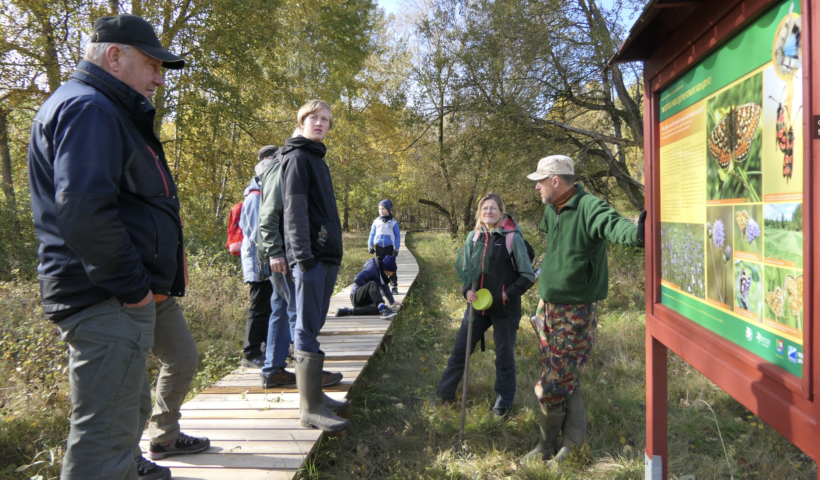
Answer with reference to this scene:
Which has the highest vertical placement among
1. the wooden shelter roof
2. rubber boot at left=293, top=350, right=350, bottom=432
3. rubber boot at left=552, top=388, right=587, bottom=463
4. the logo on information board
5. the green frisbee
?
the wooden shelter roof

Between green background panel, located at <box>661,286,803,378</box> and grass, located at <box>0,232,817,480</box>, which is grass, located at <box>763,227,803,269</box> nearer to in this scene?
green background panel, located at <box>661,286,803,378</box>

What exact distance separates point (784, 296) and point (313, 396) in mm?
2638

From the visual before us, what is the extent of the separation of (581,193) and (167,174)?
243 cm

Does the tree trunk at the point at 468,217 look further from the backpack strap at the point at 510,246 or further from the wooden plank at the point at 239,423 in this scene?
the wooden plank at the point at 239,423

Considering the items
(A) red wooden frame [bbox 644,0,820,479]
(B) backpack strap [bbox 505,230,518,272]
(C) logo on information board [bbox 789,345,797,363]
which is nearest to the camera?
(A) red wooden frame [bbox 644,0,820,479]

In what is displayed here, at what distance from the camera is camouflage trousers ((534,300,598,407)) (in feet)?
9.94

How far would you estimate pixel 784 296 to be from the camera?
132 cm

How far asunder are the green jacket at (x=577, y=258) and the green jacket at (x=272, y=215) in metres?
1.86

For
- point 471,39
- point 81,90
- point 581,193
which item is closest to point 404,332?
point 581,193

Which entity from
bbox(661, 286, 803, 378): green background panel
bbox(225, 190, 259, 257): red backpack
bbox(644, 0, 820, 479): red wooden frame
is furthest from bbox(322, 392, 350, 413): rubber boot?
bbox(661, 286, 803, 378): green background panel

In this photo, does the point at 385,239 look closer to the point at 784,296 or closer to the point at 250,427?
the point at 250,427

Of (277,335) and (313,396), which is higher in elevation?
(277,335)

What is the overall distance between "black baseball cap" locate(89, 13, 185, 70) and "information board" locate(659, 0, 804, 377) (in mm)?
2161

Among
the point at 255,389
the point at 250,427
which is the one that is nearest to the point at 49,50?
the point at 255,389
